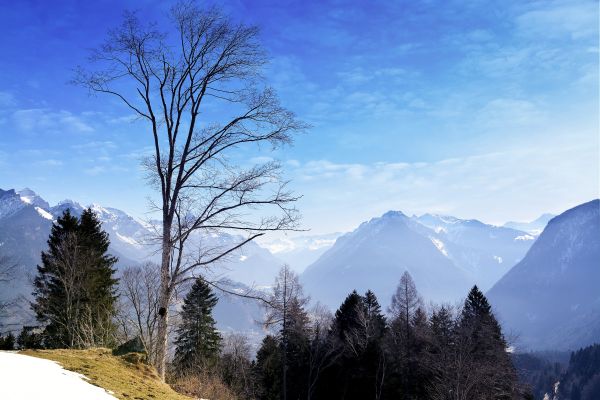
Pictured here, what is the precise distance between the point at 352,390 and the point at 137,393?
37.2m

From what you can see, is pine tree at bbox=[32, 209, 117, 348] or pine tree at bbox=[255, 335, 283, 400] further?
pine tree at bbox=[255, 335, 283, 400]

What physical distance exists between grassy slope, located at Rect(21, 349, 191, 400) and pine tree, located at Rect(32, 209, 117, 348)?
691 inches

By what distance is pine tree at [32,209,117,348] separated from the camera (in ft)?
102

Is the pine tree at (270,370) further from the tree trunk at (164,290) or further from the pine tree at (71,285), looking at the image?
the tree trunk at (164,290)

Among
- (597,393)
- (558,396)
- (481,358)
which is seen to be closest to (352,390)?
(481,358)

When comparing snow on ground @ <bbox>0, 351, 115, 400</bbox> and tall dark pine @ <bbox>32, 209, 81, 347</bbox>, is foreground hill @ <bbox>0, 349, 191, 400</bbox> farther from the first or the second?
tall dark pine @ <bbox>32, 209, 81, 347</bbox>

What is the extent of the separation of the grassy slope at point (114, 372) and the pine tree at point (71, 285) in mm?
17543

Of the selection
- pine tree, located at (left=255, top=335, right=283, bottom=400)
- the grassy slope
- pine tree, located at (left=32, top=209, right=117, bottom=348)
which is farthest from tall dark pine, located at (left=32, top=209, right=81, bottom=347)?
pine tree, located at (left=255, top=335, right=283, bottom=400)

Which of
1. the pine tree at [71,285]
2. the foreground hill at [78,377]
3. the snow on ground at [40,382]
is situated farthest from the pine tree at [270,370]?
the snow on ground at [40,382]

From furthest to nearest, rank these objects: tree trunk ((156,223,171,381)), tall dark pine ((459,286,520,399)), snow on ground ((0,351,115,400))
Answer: tall dark pine ((459,286,520,399))
tree trunk ((156,223,171,381))
snow on ground ((0,351,115,400))

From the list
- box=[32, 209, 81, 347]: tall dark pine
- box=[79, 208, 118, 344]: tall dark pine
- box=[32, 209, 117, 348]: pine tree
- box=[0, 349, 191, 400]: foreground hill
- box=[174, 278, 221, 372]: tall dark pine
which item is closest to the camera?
box=[0, 349, 191, 400]: foreground hill

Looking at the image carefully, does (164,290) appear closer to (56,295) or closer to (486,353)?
(56,295)

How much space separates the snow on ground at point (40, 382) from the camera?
8128 mm

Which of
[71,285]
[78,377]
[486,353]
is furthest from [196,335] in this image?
[78,377]
